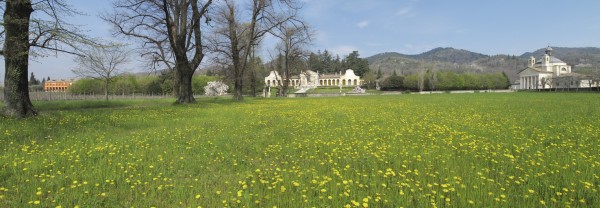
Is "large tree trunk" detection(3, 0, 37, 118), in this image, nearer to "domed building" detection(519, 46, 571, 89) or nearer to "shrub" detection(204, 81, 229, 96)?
"shrub" detection(204, 81, 229, 96)

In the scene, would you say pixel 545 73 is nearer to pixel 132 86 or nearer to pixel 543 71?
pixel 543 71

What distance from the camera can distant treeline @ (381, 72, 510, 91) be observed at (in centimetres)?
10656

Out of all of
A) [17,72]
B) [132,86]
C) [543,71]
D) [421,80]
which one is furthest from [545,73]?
[17,72]

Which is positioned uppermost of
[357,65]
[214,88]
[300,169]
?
[357,65]

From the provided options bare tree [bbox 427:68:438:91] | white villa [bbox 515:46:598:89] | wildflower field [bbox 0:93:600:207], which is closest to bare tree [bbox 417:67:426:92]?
bare tree [bbox 427:68:438:91]

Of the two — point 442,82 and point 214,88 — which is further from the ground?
point 442,82

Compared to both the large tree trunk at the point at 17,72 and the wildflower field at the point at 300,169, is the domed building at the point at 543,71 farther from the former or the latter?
the large tree trunk at the point at 17,72

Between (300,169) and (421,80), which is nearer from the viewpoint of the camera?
(300,169)

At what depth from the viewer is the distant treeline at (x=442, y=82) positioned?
106562 millimetres

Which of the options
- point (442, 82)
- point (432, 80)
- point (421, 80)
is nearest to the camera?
point (421, 80)

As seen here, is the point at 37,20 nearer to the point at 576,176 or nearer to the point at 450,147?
the point at 450,147

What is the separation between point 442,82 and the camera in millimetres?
108500

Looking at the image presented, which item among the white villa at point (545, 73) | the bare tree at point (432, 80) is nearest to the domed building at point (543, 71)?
the white villa at point (545, 73)

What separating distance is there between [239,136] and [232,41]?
91.9 feet
